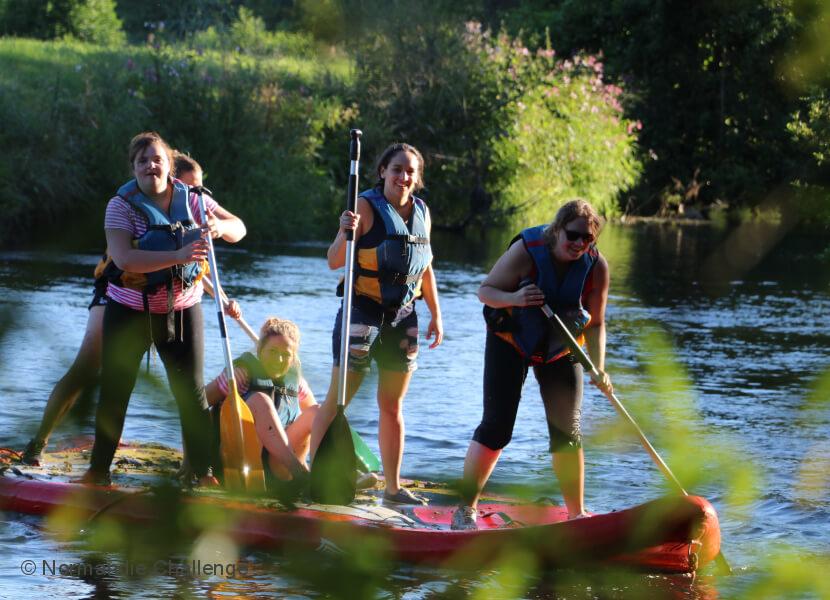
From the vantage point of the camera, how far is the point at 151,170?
14.7 feet

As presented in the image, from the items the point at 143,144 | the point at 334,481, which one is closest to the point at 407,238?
the point at 143,144

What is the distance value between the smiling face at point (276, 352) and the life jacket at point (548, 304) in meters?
0.85

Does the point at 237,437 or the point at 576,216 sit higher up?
the point at 576,216

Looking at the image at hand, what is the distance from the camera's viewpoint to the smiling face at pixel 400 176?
16.2 ft

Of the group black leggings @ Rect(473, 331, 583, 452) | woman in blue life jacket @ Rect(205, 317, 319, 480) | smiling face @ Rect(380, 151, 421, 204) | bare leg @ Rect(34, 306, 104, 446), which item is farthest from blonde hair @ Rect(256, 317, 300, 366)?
bare leg @ Rect(34, 306, 104, 446)

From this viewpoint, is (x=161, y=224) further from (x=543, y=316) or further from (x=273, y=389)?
(x=543, y=316)

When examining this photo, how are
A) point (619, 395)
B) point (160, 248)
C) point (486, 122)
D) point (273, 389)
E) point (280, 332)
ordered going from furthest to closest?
point (486, 122)
point (273, 389)
point (280, 332)
point (160, 248)
point (619, 395)

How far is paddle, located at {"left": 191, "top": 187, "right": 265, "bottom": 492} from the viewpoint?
4543 mm

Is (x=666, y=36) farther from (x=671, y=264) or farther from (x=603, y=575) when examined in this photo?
(x=603, y=575)

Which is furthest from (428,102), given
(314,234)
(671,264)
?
(671,264)

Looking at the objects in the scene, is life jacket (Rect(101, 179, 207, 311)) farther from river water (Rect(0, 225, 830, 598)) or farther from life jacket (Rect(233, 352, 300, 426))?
life jacket (Rect(233, 352, 300, 426))

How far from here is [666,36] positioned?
84.6 feet

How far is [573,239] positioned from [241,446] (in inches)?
55.7

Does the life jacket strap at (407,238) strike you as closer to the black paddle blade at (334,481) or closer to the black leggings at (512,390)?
the black leggings at (512,390)
